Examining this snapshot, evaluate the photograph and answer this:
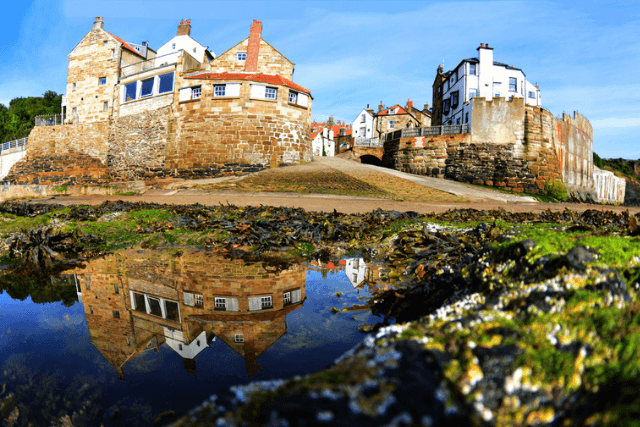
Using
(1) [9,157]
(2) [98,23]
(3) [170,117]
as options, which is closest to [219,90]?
(3) [170,117]

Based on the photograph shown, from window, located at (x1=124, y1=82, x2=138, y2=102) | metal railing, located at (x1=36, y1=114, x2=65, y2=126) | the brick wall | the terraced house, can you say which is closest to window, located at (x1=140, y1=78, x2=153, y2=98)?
the terraced house

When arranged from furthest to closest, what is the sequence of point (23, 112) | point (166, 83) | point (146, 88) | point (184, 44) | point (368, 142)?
1. point (23, 112)
2. point (368, 142)
3. point (184, 44)
4. point (146, 88)
5. point (166, 83)

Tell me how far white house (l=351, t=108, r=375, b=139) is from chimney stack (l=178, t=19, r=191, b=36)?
33.5 metres

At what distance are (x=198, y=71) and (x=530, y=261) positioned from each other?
26.1 metres

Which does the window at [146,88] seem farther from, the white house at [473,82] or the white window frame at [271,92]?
the white house at [473,82]

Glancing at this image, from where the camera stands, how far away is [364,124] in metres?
64.8

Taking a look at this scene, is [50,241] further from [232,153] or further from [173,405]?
[232,153]

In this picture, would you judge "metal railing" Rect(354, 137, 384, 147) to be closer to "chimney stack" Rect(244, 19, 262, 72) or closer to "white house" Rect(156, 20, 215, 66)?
"chimney stack" Rect(244, 19, 262, 72)

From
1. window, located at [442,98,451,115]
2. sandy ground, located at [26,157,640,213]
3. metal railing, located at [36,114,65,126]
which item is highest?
A: window, located at [442,98,451,115]

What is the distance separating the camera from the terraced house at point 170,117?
21.9 metres

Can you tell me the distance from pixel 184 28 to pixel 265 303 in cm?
4285

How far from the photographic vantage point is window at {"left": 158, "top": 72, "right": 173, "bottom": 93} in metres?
24.2

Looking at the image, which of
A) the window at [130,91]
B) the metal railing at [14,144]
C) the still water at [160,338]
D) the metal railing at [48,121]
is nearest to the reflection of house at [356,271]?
the still water at [160,338]

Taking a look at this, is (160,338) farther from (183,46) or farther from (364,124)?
(364,124)
